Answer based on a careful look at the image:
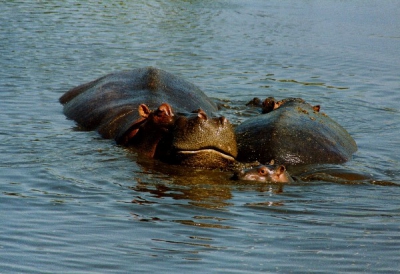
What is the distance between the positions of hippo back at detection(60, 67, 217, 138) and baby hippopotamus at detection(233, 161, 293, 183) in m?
1.70

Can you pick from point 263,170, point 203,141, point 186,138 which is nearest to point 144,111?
point 186,138

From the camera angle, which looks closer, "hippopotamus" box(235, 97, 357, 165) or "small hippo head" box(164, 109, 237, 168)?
"small hippo head" box(164, 109, 237, 168)

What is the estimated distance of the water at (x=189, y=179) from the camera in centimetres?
472

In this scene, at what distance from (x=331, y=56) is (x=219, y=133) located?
8.95m

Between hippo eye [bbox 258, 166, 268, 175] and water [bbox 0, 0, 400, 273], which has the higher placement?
hippo eye [bbox 258, 166, 268, 175]

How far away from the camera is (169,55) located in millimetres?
14797

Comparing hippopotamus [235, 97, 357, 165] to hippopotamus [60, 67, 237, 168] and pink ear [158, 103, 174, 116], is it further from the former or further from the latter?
pink ear [158, 103, 174, 116]

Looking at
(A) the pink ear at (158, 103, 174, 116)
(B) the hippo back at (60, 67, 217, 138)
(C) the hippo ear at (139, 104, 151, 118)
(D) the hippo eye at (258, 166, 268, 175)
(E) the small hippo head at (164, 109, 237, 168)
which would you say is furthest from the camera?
(B) the hippo back at (60, 67, 217, 138)

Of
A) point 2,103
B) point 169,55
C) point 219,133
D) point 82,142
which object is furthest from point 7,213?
point 169,55

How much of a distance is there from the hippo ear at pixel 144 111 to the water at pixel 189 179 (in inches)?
17.4

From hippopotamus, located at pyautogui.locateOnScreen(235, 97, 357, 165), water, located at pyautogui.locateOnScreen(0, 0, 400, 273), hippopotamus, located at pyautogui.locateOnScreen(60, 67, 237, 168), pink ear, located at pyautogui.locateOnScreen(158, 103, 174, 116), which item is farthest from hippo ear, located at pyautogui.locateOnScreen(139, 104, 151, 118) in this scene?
hippopotamus, located at pyautogui.locateOnScreen(235, 97, 357, 165)

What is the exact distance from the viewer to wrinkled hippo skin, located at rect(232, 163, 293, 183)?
6529 mm

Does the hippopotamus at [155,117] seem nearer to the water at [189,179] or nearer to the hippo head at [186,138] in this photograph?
the hippo head at [186,138]

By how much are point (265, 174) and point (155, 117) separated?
1438 millimetres
